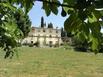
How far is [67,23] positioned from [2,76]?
67.8ft

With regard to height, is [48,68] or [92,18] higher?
[92,18]

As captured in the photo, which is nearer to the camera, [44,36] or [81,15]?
[81,15]

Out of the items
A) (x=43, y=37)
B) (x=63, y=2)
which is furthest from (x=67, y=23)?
(x=43, y=37)

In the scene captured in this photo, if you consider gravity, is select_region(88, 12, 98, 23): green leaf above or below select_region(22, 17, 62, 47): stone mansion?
below

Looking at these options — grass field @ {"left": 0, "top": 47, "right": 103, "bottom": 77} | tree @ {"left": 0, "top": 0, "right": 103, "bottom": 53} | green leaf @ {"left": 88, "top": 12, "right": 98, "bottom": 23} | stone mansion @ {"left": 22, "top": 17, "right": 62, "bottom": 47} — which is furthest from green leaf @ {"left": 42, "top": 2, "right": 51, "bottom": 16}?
stone mansion @ {"left": 22, "top": 17, "right": 62, "bottom": 47}

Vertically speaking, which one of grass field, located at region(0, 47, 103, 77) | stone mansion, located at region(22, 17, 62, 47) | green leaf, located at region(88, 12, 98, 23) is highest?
stone mansion, located at region(22, 17, 62, 47)

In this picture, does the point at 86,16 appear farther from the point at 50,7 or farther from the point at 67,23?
the point at 50,7

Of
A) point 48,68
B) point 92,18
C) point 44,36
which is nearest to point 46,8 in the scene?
point 92,18

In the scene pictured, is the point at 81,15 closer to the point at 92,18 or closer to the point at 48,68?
the point at 92,18

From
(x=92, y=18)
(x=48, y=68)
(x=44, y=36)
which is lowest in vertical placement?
(x=48, y=68)

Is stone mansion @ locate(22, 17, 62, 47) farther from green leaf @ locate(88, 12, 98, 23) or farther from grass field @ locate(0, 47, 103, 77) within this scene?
green leaf @ locate(88, 12, 98, 23)

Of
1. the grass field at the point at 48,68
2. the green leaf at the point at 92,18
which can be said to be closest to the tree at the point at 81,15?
the green leaf at the point at 92,18

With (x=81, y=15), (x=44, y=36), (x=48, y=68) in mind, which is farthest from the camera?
(x=44, y=36)

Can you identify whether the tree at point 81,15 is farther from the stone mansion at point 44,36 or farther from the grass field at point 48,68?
the stone mansion at point 44,36
